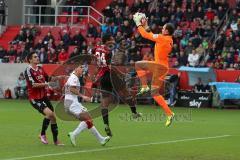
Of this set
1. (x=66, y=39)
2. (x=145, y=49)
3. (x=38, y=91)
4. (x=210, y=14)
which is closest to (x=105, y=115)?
(x=38, y=91)

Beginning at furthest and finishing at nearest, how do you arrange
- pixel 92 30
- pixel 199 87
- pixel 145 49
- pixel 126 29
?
pixel 92 30 → pixel 126 29 → pixel 145 49 → pixel 199 87

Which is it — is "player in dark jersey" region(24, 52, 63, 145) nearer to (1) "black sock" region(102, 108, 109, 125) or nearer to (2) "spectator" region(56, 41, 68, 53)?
(1) "black sock" region(102, 108, 109, 125)

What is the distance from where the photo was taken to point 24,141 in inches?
630

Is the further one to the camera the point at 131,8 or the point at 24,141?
the point at 131,8

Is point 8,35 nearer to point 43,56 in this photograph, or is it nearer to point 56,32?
point 56,32

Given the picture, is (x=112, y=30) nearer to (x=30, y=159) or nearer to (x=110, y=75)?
(x=110, y=75)

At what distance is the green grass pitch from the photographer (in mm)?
13742

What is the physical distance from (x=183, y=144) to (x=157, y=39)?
2674 millimetres

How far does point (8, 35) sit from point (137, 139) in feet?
89.6

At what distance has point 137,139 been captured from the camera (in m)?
17.0

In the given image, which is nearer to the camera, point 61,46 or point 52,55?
point 52,55

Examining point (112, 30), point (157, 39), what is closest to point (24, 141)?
point (157, 39)

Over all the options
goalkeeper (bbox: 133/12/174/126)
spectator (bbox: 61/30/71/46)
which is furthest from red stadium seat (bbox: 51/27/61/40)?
goalkeeper (bbox: 133/12/174/126)

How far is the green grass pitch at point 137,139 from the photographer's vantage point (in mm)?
13742
